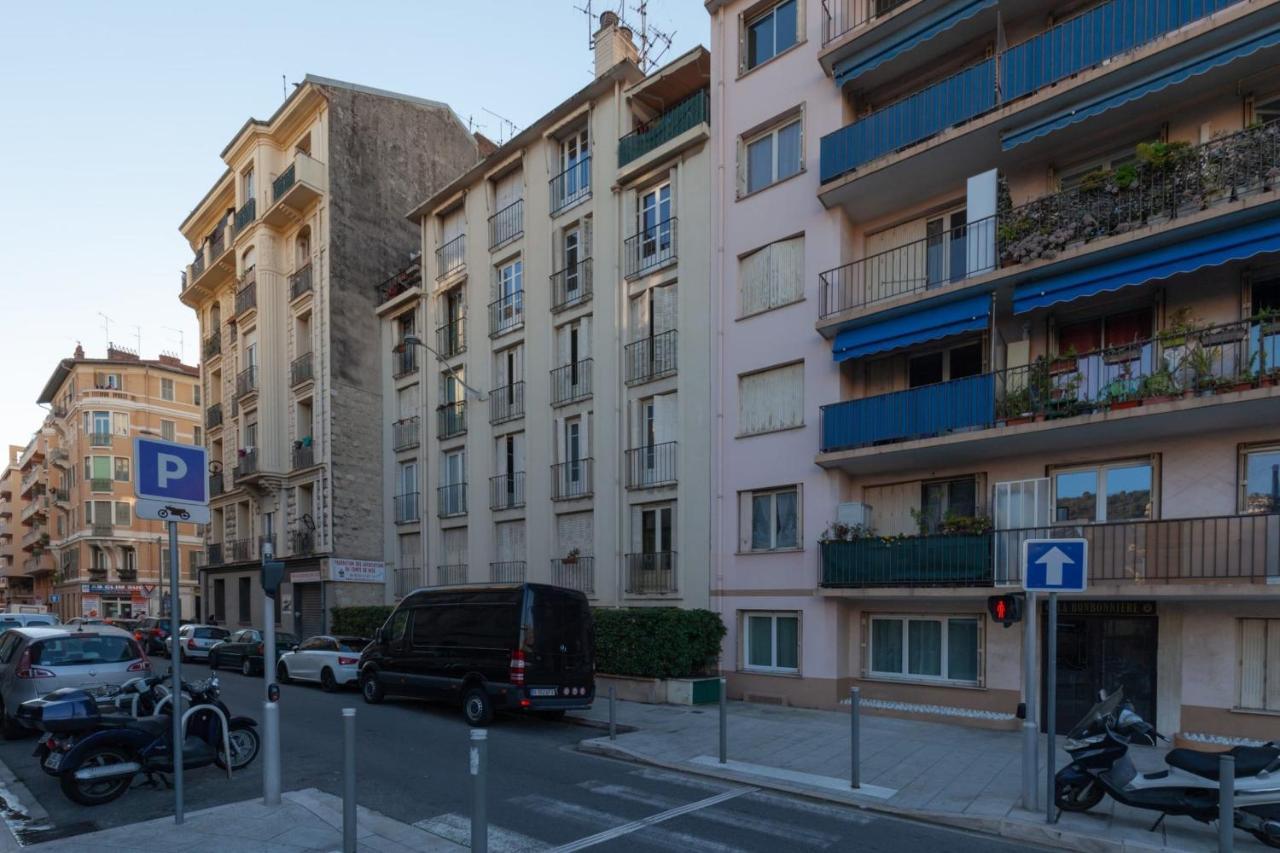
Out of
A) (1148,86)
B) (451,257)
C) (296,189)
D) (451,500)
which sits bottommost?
(451,500)

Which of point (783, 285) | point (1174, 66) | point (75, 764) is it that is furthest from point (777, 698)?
point (1174, 66)

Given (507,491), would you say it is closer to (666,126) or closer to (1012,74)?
(666,126)

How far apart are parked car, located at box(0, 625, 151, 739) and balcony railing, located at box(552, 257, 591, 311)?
12219mm

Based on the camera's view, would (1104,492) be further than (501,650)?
No

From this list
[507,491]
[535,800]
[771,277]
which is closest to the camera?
[535,800]

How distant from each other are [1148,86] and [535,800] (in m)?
12.5

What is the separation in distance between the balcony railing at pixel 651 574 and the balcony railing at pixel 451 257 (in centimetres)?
1158

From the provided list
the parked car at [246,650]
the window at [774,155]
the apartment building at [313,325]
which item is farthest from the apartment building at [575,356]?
the parked car at [246,650]

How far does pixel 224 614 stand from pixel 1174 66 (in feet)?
119

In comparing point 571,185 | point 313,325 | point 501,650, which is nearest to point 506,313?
point 571,185

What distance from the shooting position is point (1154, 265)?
1084 centimetres

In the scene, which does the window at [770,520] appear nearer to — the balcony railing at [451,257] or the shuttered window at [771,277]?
the shuttered window at [771,277]

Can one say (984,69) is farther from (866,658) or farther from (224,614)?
(224,614)

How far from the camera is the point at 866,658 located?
1437 cm
